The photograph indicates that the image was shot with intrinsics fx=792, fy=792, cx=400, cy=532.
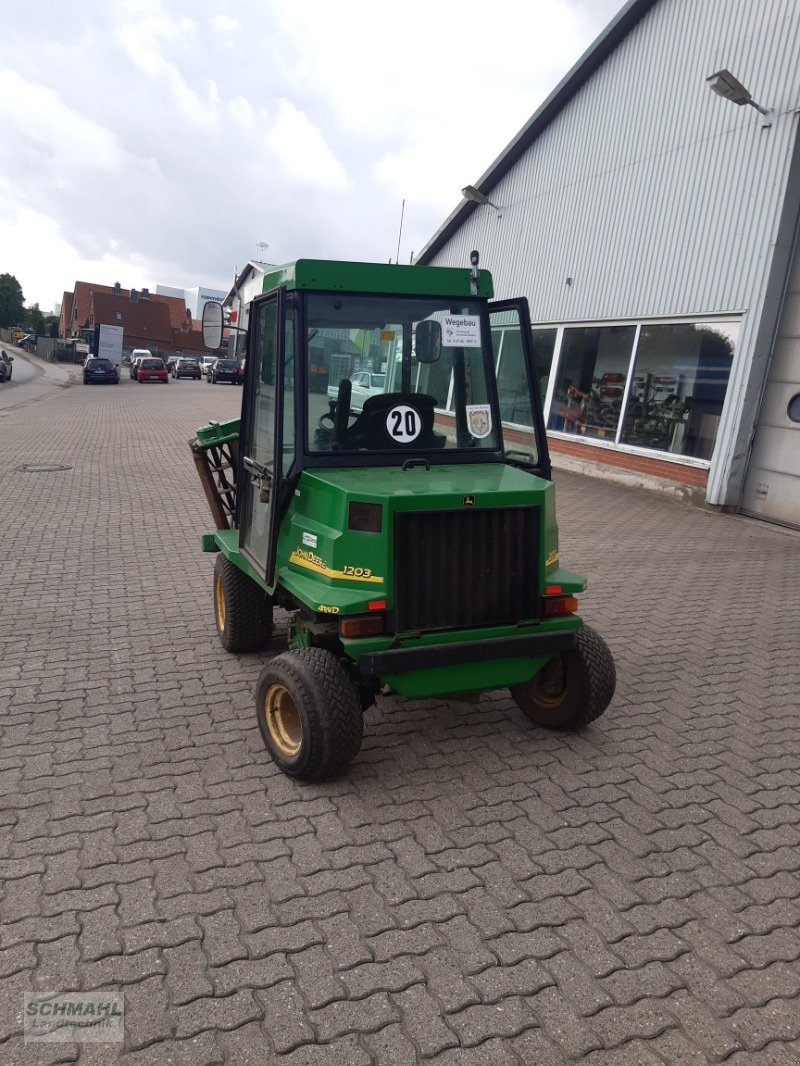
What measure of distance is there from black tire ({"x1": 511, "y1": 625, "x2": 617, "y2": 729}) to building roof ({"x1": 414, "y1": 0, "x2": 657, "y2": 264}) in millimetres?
12745

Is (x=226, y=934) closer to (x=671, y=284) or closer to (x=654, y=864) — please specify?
(x=654, y=864)

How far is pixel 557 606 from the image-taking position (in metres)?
4.08

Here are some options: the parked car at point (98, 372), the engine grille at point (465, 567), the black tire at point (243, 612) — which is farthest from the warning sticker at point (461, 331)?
the parked car at point (98, 372)

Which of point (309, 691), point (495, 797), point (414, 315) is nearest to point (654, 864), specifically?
point (495, 797)

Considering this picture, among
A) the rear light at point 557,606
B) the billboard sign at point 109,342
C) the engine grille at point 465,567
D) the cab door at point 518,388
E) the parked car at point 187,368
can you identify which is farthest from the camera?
the parked car at point 187,368

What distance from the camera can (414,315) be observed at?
4.34 metres

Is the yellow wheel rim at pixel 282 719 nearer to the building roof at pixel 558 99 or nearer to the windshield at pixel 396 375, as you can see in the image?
the windshield at pixel 396 375

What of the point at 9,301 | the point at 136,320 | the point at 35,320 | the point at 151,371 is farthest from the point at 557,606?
the point at 9,301

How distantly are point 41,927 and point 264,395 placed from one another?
2.82m

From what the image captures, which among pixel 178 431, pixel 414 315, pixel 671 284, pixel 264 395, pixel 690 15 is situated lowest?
pixel 178 431

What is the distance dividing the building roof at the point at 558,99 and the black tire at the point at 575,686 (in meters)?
12.7

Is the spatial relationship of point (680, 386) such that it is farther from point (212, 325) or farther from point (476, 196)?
point (212, 325)

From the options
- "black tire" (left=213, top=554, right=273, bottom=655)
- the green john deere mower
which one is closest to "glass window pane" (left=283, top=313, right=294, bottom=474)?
the green john deere mower

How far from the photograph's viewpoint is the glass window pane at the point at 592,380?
1359 centimetres
